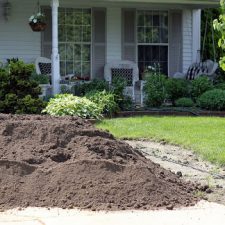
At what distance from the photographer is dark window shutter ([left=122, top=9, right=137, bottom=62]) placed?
709 inches

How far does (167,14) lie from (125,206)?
1300 cm

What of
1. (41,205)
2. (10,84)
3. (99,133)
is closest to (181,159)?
(99,133)

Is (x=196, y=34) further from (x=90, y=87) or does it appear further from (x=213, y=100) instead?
(x=90, y=87)

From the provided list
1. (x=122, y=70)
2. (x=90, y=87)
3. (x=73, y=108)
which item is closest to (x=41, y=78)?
(x=90, y=87)

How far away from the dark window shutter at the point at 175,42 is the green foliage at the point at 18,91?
653cm

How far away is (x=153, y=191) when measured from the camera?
21.3 feet

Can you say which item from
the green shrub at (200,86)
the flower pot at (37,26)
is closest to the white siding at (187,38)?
the green shrub at (200,86)

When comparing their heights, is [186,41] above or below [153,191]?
above

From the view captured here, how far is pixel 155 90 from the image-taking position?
50.7 feet

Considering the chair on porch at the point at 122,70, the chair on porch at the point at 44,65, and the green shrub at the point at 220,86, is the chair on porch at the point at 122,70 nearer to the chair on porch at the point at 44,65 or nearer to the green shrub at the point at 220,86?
the chair on porch at the point at 44,65

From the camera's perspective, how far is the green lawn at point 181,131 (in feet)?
32.4

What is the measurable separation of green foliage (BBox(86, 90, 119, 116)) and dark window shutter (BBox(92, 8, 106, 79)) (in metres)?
3.55

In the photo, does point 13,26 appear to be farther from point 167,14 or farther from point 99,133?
point 99,133

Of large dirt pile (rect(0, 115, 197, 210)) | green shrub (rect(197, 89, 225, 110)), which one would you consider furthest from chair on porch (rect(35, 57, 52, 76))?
large dirt pile (rect(0, 115, 197, 210))
